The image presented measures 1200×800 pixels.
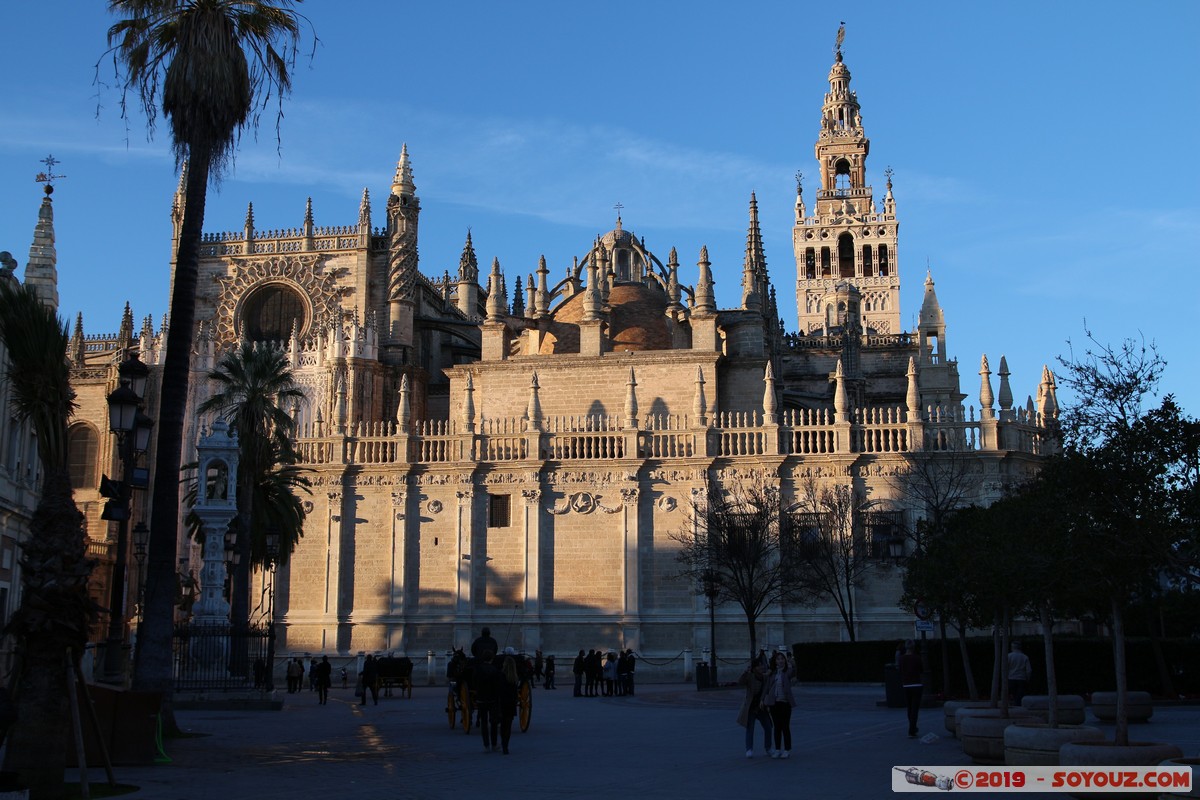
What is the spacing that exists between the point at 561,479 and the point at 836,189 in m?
67.7

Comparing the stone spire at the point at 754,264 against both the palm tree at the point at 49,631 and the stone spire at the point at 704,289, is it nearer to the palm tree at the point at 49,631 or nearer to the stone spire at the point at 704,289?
the stone spire at the point at 704,289

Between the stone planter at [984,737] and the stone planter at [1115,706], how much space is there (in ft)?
15.3

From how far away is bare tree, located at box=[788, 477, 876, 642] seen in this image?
114 feet

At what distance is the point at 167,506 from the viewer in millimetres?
16609

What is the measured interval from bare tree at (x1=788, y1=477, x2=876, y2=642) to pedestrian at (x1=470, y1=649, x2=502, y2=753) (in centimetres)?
1994

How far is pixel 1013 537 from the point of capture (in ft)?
46.1

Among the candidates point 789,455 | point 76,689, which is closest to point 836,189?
point 789,455

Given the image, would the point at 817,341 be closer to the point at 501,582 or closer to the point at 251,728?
the point at 501,582

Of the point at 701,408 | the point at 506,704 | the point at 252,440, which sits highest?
the point at 701,408

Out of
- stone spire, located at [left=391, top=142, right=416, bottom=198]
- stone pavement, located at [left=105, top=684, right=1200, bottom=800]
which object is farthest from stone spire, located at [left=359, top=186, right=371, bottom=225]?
stone pavement, located at [left=105, top=684, right=1200, bottom=800]

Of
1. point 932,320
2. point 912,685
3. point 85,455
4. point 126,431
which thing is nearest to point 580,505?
point 912,685

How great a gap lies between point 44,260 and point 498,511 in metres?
16.9

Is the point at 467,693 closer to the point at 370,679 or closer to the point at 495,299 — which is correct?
the point at 370,679

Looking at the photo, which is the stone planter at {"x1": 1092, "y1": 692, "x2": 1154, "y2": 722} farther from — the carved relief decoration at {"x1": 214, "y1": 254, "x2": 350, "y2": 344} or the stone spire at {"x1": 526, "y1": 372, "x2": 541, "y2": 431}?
the carved relief decoration at {"x1": 214, "y1": 254, "x2": 350, "y2": 344}
